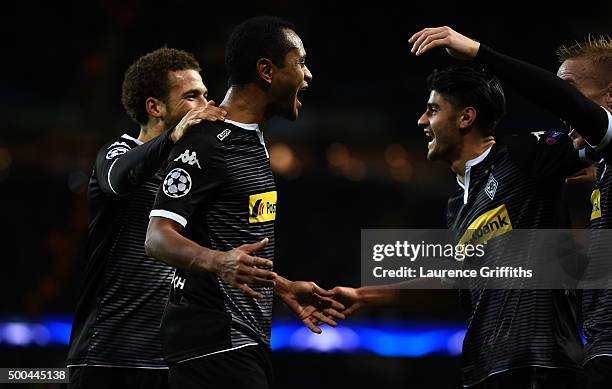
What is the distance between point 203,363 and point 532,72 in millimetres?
1750

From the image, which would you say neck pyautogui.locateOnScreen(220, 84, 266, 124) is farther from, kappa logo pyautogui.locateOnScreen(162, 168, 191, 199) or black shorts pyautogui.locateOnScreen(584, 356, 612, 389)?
black shorts pyautogui.locateOnScreen(584, 356, 612, 389)

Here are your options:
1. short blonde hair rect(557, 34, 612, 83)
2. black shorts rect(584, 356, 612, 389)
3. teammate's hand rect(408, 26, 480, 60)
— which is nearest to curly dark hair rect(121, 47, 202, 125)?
teammate's hand rect(408, 26, 480, 60)

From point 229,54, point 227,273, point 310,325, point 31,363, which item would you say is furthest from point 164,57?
point 31,363

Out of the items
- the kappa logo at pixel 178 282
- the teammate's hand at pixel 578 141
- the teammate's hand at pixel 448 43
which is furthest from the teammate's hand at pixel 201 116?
the teammate's hand at pixel 578 141

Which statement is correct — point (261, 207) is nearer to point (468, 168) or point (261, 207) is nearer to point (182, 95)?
point (468, 168)

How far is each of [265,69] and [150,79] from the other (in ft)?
4.88

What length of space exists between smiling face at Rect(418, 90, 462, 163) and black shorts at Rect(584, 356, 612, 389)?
1.40 meters

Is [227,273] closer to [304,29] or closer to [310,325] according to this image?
[310,325]

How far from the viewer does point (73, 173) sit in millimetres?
17438

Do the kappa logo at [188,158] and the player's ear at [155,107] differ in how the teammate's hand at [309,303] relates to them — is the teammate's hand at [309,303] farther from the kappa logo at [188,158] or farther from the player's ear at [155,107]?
the player's ear at [155,107]

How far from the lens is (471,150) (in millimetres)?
4574

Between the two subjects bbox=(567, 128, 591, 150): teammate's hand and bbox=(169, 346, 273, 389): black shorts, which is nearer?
bbox=(169, 346, 273, 389): black shorts

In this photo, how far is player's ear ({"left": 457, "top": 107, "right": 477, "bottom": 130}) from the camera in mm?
4594

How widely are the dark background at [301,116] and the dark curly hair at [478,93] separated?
9.69 metres
